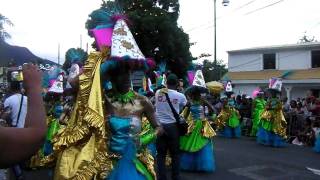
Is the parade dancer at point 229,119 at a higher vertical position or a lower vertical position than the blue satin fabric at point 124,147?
lower

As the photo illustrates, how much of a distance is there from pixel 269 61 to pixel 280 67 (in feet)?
4.53

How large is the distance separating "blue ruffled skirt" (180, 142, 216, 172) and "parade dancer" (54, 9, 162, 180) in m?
4.15

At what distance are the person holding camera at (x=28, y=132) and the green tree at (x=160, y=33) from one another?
77.8ft

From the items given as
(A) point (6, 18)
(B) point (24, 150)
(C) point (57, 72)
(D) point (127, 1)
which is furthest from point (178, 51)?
(B) point (24, 150)

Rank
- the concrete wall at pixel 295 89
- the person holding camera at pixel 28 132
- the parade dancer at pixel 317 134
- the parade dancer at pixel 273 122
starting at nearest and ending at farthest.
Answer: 1. the person holding camera at pixel 28 132
2. the parade dancer at pixel 317 134
3. the parade dancer at pixel 273 122
4. the concrete wall at pixel 295 89

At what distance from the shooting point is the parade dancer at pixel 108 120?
4258 millimetres

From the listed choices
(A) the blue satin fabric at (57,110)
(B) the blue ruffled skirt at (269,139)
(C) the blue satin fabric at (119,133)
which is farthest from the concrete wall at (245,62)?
(C) the blue satin fabric at (119,133)

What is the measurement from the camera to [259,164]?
10.1m

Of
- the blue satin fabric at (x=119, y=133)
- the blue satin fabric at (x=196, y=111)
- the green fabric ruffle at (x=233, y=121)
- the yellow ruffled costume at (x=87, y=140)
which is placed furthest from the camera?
the green fabric ruffle at (x=233, y=121)

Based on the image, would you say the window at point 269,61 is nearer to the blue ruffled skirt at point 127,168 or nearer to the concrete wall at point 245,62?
the concrete wall at point 245,62

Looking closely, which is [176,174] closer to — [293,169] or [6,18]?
[293,169]

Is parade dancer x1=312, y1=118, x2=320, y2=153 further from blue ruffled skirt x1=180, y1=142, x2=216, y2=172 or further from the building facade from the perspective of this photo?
the building facade

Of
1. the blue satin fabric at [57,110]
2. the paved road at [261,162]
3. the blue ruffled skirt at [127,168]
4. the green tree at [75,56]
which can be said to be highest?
the green tree at [75,56]

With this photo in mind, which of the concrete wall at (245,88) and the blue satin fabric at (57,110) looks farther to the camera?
the concrete wall at (245,88)
